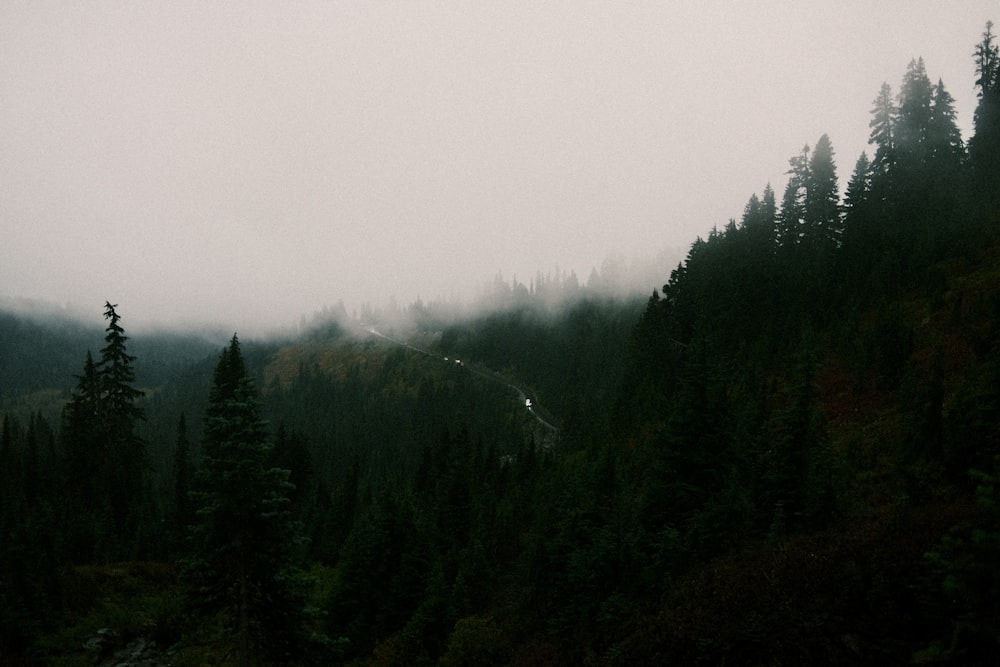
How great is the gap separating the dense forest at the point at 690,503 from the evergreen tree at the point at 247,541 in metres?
0.07

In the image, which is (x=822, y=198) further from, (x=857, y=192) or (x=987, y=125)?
(x=987, y=125)

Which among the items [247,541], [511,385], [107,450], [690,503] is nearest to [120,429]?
[107,450]

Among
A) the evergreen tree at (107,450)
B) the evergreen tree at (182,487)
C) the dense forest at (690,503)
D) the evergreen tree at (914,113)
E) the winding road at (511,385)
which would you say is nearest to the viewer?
the dense forest at (690,503)

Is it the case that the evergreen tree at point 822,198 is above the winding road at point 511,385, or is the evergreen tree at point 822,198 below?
above

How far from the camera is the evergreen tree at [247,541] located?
40.3 feet

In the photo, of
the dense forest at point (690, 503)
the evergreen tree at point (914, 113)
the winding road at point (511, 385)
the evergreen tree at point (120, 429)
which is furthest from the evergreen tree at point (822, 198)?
the winding road at point (511, 385)

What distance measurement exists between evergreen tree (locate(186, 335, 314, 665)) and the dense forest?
74 mm

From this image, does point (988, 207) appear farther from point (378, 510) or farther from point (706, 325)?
point (378, 510)

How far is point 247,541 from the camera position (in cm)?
1252

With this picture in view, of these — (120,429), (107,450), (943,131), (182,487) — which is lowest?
(182,487)

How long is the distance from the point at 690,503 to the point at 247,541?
16244 mm

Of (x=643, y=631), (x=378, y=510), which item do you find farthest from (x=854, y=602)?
(x=378, y=510)

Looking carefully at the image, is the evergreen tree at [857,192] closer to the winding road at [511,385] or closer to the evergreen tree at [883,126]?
the evergreen tree at [883,126]

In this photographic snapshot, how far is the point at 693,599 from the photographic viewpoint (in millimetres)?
14086
